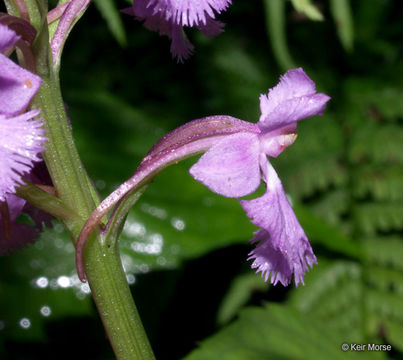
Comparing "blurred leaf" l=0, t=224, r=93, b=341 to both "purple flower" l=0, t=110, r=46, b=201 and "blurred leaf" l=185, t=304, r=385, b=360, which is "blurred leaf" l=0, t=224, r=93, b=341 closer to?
"blurred leaf" l=185, t=304, r=385, b=360

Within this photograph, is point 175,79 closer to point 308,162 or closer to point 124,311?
point 308,162

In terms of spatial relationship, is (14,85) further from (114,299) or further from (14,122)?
(114,299)

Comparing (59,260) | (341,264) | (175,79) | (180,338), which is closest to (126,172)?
(59,260)

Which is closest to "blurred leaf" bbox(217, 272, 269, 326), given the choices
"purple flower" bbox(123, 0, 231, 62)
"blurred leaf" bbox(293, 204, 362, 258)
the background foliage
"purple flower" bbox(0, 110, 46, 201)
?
the background foliage

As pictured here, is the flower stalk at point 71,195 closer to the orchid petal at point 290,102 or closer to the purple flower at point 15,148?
the purple flower at point 15,148

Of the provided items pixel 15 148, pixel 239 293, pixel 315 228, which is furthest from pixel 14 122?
pixel 239 293

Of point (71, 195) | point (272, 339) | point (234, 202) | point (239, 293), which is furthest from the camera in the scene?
point (239, 293)
